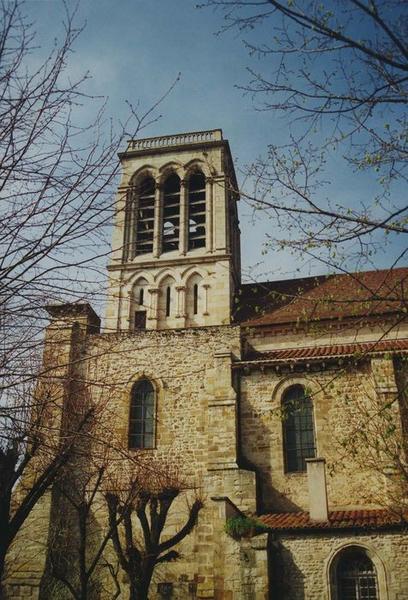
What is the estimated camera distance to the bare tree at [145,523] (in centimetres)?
1424

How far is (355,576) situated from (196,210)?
1697 centimetres

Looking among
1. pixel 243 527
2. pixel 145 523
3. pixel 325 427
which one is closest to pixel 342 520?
pixel 243 527

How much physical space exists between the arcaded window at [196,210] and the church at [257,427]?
77 cm

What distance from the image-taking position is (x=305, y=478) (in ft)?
54.6

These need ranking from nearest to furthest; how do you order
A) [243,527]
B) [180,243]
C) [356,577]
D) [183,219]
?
[356,577]
[243,527]
[180,243]
[183,219]

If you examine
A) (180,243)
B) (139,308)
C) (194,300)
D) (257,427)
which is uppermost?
(180,243)

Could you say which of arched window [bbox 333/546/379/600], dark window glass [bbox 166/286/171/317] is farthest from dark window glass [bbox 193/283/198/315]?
arched window [bbox 333/546/379/600]

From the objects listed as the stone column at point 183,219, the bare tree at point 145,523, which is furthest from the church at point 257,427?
the bare tree at point 145,523

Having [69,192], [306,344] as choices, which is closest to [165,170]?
[306,344]

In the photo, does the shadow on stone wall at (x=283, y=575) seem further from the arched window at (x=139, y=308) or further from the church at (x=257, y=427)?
the arched window at (x=139, y=308)

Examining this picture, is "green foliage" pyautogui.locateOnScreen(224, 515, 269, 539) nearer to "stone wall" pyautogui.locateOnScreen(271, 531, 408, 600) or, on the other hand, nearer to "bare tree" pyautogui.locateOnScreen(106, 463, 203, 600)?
"stone wall" pyautogui.locateOnScreen(271, 531, 408, 600)

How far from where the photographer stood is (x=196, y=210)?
2633cm

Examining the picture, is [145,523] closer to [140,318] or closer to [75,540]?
[75,540]

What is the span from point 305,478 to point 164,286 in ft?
33.4
